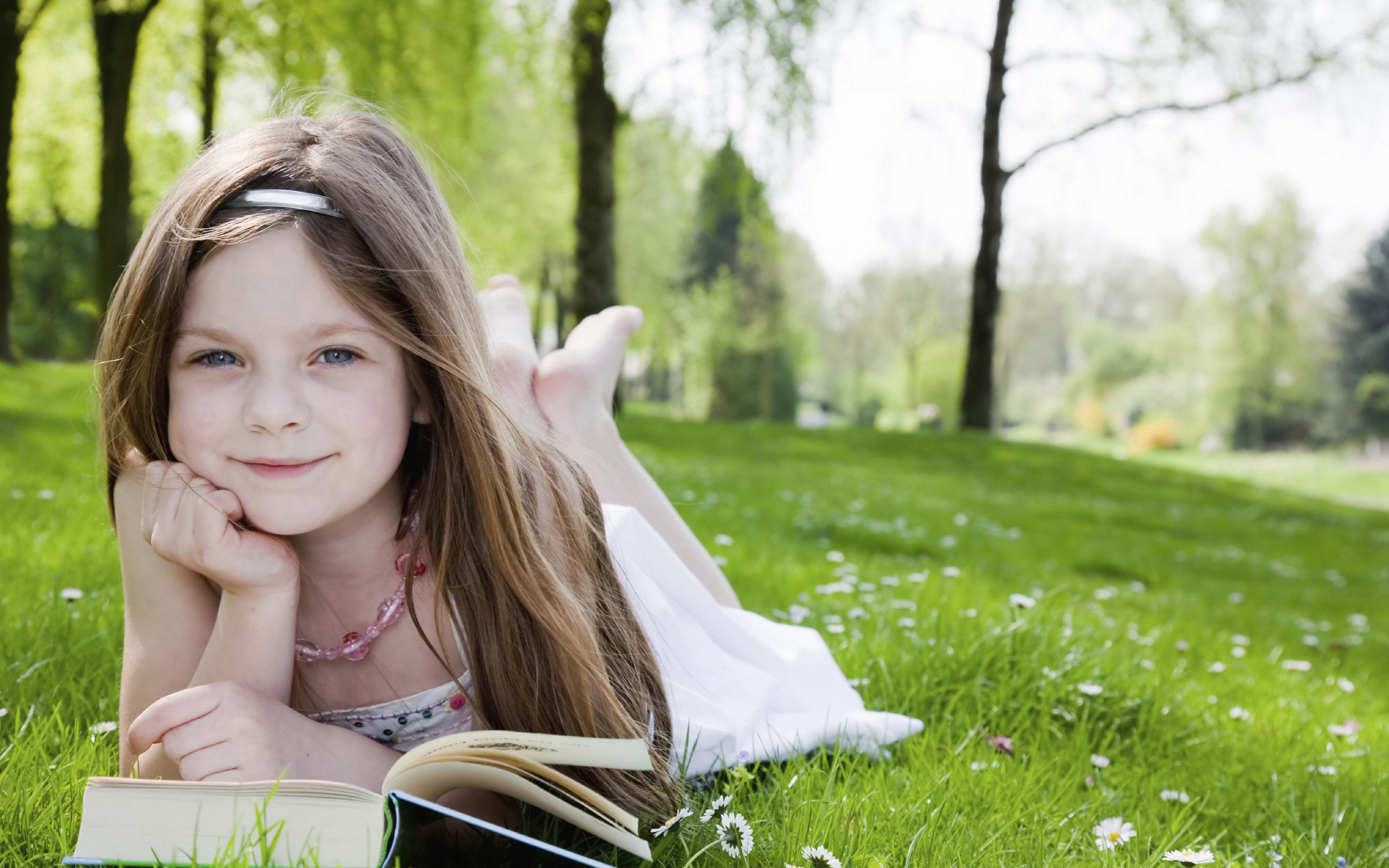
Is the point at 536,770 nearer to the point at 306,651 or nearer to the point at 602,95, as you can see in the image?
the point at 306,651

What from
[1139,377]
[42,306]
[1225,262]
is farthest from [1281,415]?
[42,306]

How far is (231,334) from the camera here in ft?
4.34

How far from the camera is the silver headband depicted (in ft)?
4.56

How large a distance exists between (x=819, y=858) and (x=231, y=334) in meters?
1.13

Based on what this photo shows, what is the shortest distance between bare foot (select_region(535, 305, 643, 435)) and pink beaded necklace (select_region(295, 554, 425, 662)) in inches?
23.9

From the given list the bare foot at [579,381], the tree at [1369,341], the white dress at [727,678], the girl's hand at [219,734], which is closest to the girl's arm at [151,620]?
the girl's hand at [219,734]

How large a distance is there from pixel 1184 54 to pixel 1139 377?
30.6 m

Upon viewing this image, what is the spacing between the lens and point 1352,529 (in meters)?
10.2

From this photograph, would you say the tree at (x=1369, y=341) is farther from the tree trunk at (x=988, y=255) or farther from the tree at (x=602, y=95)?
the tree at (x=602, y=95)

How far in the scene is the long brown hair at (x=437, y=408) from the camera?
140cm

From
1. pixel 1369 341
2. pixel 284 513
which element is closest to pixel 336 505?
pixel 284 513

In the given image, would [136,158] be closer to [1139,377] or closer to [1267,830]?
[1267,830]

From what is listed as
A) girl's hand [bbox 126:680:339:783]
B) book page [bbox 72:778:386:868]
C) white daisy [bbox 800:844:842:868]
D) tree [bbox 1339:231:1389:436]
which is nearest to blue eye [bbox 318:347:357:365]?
girl's hand [bbox 126:680:339:783]

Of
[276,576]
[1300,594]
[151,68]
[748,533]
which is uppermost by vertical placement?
[151,68]
